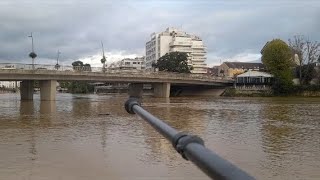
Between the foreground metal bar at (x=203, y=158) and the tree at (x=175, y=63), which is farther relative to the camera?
the tree at (x=175, y=63)

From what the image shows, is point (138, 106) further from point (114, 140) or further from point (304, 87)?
point (304, 87)

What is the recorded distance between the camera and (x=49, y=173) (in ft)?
36.8

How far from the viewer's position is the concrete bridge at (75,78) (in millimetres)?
59406

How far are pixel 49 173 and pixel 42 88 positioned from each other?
55228 millimetres

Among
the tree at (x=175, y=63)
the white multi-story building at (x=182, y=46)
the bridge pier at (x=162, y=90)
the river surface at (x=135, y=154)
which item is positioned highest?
the white multi-story building at (x=182, y=46)

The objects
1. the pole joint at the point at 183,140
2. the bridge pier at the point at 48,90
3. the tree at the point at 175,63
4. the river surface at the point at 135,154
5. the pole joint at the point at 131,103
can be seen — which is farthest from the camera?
the tree at the point at 175,63

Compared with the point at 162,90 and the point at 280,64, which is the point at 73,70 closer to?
the point at 162,90

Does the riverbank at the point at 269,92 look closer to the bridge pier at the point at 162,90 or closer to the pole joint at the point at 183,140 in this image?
the bridge pier at the point at 162,90

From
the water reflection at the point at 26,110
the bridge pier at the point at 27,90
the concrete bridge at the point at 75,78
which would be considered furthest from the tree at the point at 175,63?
the water reflection at the point at 26,110

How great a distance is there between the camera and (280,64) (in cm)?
9712

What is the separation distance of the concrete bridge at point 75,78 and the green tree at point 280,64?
1358 centimetres

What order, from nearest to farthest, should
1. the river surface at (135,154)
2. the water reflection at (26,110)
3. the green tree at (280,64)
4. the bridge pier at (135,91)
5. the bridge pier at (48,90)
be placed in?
the bridge pier at (135,91), the river surface at (135,154), the water reflection at (26,110), the bridge pier at (48,90), the green tree at (280,64)

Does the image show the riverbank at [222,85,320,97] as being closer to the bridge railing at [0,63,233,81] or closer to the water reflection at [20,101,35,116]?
the bridge railing at [0,63,233,81]

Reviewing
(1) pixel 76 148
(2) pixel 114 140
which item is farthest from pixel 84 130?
(1) pixel 76 148
